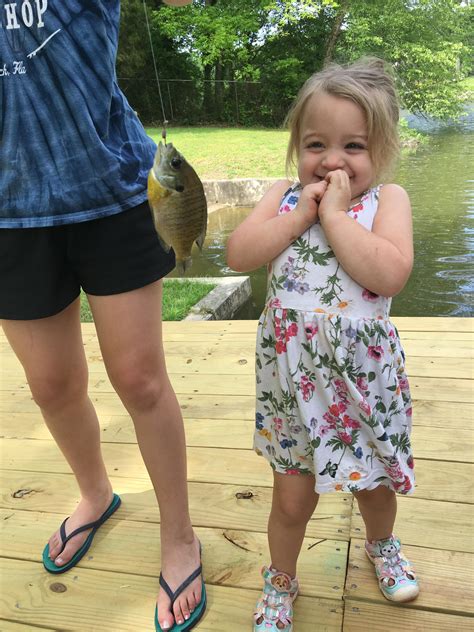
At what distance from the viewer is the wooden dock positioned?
1399mm

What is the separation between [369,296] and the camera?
45.3 inches

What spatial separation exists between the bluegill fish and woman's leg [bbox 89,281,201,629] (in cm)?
26

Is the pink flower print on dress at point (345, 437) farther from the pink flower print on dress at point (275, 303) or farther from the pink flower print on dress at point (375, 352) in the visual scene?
the pink flower print on dress at point (275, 303)

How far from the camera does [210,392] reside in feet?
8.04

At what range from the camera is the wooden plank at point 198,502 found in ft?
5.47

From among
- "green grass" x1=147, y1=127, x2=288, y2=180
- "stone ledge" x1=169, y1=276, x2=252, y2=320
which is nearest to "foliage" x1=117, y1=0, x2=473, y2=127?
"green grass" x1=147, y1=127, x2=288, y2=180

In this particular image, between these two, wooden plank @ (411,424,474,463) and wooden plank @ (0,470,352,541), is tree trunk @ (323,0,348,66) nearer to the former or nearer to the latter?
wooden plank @ (411,424,474,463)

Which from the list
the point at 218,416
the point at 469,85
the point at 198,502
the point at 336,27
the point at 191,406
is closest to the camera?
the point at 198,502

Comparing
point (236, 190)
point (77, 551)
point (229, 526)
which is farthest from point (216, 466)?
point (236, 190)

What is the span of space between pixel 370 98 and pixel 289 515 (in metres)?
0.95

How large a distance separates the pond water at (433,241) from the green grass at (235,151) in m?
1.66

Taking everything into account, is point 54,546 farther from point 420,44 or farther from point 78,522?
point 420,44

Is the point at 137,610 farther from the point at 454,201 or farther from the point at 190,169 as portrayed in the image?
the point at 454,201

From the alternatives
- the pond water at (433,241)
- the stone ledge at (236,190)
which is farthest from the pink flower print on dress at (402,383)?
the stone ledge at (236,190)
